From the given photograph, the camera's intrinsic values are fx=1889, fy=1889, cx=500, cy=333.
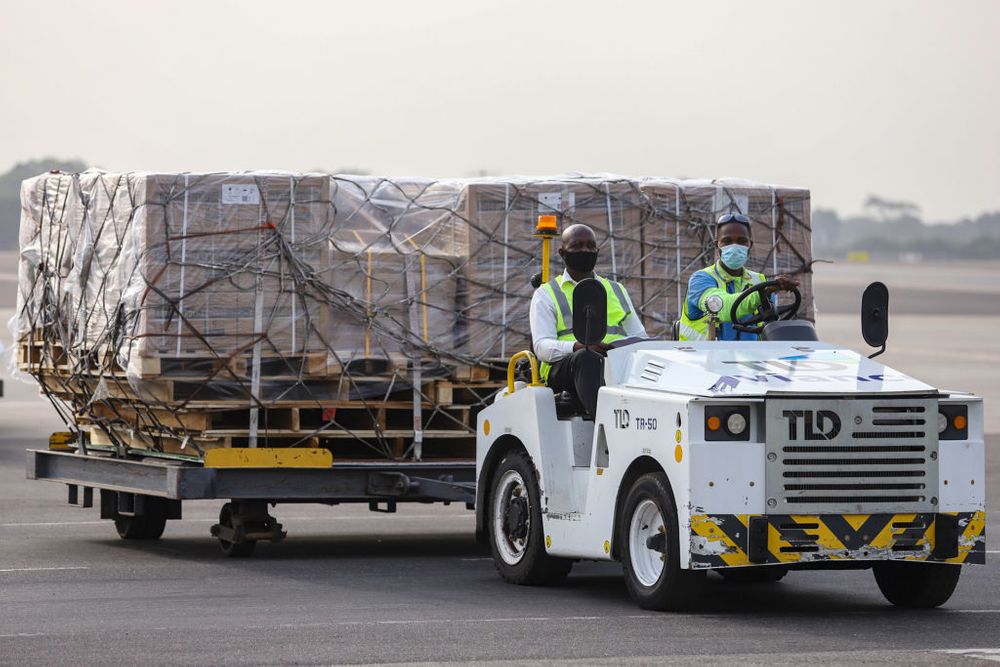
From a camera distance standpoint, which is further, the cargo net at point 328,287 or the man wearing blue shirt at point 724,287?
the cargo net at point 328,287

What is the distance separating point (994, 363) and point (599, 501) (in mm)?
32495

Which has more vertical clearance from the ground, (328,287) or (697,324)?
(328,287)

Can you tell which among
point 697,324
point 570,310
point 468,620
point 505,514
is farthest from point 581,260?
point 468,620

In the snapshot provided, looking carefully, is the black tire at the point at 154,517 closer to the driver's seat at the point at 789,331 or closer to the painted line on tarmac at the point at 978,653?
the driver's seat at the point at 789,331

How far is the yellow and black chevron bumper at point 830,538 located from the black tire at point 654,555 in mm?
213

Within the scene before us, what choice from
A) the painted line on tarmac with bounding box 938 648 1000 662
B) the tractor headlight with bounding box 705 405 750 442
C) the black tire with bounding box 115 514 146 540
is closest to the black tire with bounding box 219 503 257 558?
the black tire with bounding box 115 514 146 540

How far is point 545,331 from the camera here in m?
11.2

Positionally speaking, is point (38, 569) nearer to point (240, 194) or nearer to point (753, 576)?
point (240, 194)

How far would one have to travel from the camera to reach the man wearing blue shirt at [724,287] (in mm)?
11016

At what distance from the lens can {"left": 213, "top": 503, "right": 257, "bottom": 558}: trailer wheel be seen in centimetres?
1298

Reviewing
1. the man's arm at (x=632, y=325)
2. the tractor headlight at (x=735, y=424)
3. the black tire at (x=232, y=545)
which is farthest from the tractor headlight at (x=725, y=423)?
the black tire at (x=232, y=545)

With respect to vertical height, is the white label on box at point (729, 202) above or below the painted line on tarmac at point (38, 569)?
above

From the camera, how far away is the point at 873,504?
9547mm

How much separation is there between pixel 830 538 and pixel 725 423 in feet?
2.61
